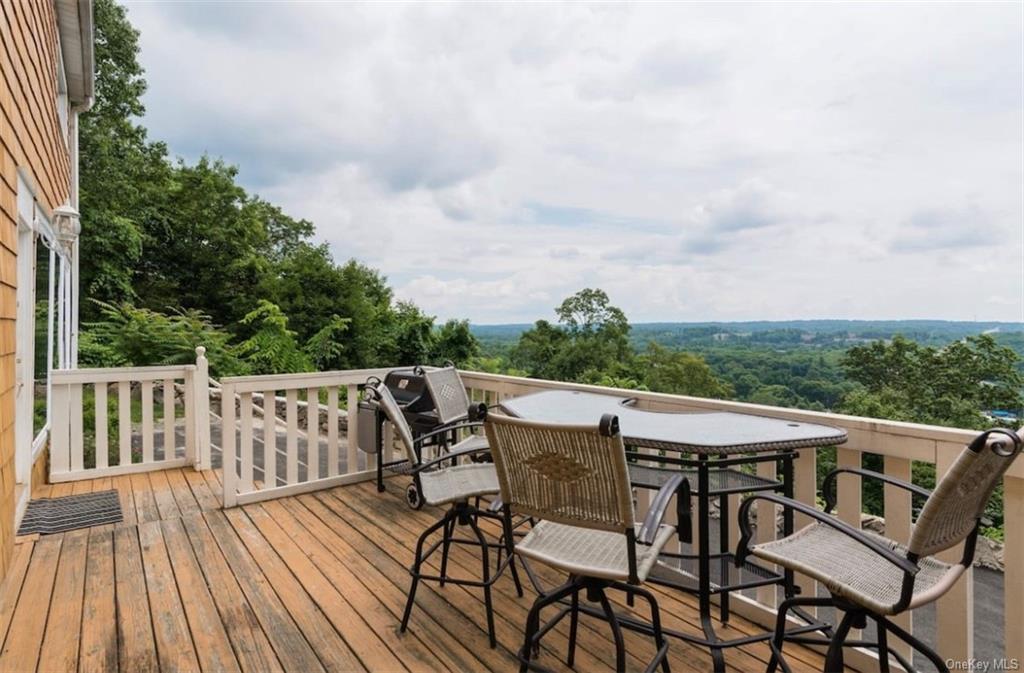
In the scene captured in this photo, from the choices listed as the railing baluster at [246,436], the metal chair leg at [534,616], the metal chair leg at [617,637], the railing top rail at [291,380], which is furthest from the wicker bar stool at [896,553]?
the railing baluster at [246,436]

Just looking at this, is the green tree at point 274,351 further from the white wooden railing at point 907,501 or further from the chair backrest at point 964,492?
the chair backrest at point 964,492

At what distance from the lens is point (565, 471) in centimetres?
165

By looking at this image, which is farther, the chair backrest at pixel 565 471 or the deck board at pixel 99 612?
the deck board at pixel 99 612

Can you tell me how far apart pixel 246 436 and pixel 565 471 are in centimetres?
299

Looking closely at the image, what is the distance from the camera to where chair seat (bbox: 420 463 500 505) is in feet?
7.87

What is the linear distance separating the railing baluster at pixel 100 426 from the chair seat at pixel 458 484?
3603 mm

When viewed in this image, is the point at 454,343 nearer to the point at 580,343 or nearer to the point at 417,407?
the point at 417,407

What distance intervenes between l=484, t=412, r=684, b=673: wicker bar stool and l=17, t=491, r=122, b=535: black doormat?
10.8 ft

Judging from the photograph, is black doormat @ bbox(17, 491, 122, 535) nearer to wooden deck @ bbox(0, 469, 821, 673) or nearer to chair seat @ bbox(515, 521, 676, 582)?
wooden deck @ bbox(0, 469, 821, 673)

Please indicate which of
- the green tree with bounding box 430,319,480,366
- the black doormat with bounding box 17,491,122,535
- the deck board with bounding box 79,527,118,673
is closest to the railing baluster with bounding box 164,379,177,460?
the black doormat with bounding box 17,491,122,535

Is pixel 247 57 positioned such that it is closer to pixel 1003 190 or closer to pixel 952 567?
pixel 952 567

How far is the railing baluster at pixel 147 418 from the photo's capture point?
4648 mm

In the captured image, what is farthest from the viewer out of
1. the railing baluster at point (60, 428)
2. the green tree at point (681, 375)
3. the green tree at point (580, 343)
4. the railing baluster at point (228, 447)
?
the green tree at point (580, 343)

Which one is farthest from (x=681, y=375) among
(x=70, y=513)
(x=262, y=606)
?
(x=262, y=606)
